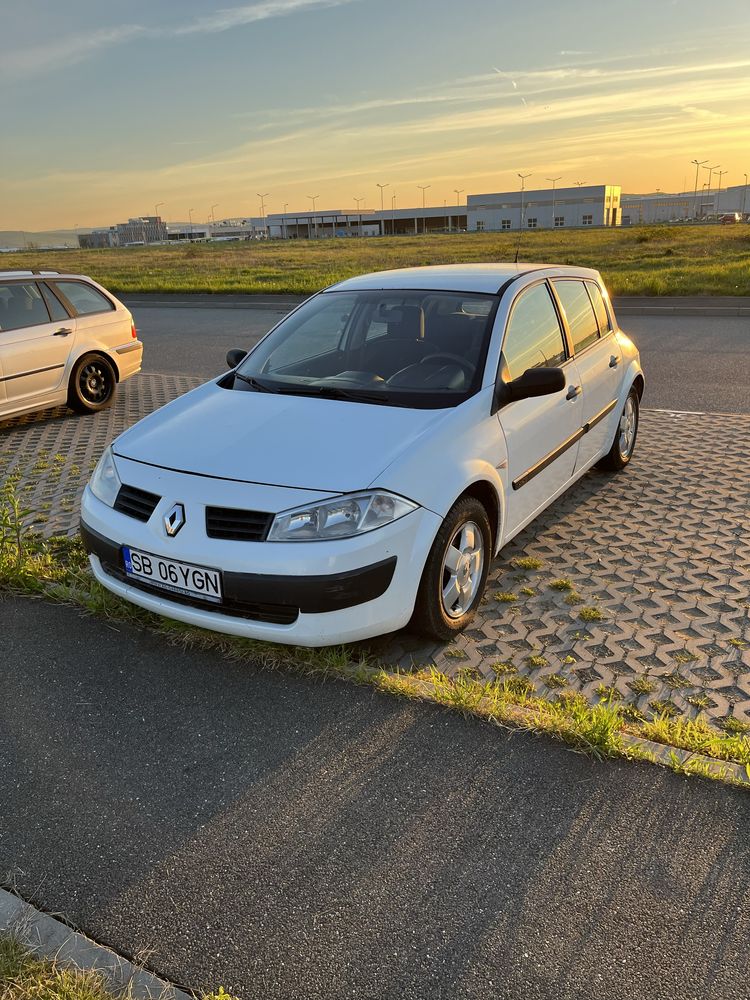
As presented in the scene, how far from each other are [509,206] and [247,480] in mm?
131018

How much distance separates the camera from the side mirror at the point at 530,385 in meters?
3.99

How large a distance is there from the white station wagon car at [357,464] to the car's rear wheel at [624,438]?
1.06 metres

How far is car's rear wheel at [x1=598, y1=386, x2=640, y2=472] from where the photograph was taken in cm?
616

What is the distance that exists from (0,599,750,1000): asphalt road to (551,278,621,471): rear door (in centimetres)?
277

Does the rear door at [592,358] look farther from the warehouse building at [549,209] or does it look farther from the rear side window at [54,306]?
the warehouse building at [549,209]

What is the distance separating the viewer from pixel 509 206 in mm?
123938

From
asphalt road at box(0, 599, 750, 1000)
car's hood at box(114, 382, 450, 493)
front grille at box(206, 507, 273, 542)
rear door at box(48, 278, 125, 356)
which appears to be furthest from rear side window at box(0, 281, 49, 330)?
front grille at box(206, 507, 273, 542)

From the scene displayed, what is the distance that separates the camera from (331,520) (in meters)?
3.24

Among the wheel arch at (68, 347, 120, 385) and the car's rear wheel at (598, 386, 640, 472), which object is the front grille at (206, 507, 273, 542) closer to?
the car's rear wheel at (598, 386, 640, 472)

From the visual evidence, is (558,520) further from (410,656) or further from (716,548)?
(410,656)

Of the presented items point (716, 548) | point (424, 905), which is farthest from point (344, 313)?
point (424, 905)

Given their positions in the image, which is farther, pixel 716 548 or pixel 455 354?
pixel 716 548

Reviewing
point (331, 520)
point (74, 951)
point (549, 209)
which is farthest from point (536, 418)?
point (549, 209)

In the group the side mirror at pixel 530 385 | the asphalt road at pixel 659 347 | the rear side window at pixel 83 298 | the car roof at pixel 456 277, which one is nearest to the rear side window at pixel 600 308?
the car roof at pixel 456 277
